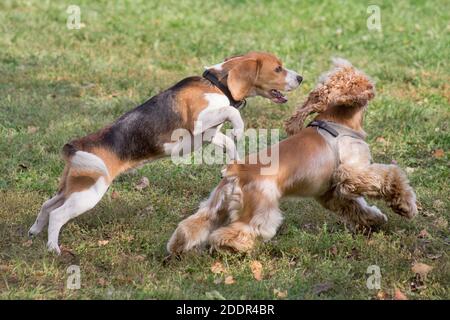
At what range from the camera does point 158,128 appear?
712 centimetres

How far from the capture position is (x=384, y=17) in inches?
576

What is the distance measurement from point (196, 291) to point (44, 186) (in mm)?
2785

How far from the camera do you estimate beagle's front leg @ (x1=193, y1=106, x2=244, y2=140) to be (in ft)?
23.1

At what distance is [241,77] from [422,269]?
2312mm

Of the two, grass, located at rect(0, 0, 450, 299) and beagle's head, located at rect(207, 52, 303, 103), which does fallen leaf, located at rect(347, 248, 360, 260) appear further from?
beagle's head, located at rect(207, 52, 303, 103)

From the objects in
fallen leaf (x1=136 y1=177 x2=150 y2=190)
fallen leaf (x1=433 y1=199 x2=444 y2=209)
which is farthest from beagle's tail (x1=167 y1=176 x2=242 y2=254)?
fallen leaf (x1=433 y1=199 x2=444 y2=209)

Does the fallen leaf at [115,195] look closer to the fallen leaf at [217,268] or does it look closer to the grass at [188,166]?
the grass at [188,166]

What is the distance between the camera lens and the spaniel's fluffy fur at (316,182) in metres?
6.25

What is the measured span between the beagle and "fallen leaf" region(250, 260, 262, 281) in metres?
1.28

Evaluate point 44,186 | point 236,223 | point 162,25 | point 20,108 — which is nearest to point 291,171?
point 236,223

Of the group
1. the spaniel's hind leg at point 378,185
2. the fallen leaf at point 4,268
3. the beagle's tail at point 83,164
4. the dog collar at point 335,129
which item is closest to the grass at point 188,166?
the fallen leaf at point 4,268

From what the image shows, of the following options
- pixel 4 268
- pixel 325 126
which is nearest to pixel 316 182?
pixel 325 126

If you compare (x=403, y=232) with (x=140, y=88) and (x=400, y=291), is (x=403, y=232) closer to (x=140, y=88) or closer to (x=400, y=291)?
(x=400, y=291)

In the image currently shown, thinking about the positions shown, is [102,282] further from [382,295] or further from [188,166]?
[188,166]
